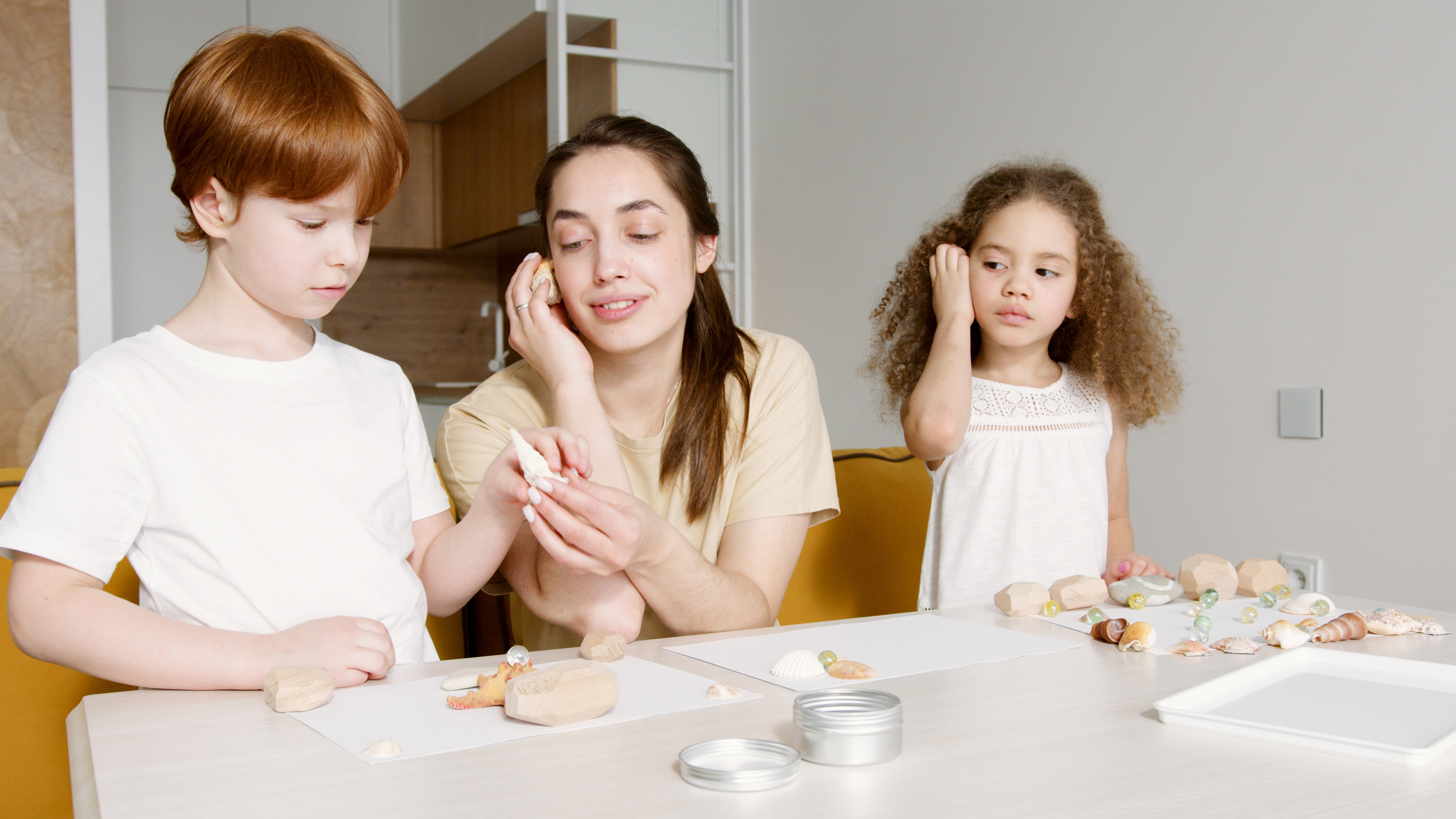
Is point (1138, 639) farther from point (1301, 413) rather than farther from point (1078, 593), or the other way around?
point (1301, 413)

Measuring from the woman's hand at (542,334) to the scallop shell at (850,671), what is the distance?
1.78 feet

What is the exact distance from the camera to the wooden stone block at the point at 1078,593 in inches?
41.4

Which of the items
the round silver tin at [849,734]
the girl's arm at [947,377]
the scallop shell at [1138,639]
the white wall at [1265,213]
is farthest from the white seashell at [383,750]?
the white wall at [1265,213]

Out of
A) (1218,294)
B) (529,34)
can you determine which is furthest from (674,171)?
(529,34)

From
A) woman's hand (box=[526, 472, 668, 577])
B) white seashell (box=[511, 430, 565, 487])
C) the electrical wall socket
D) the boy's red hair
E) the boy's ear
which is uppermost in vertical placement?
the boy's red hair

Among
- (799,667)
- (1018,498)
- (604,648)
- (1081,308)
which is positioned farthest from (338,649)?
(1081,308)

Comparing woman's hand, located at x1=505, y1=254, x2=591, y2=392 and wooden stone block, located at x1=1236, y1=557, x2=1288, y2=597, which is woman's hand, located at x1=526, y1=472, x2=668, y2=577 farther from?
wooden stone block, located at x1=1236, y1=557, x2=1288, y2=597

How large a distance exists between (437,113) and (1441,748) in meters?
4.93

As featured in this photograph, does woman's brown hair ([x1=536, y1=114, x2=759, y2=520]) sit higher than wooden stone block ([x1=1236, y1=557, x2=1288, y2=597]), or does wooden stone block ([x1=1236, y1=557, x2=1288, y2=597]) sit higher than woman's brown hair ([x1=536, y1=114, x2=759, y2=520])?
woman's brown hair ([x1=536, y1=114, x2=759, y2=520])

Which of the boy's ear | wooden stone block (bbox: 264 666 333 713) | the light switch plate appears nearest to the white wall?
the light switch plate

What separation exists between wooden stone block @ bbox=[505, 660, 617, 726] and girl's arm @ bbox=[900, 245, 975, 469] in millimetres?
813

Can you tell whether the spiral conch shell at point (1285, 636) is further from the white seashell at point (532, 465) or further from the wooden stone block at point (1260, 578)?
the white seashell at point (532, 465)

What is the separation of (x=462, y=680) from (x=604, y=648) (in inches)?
4.6

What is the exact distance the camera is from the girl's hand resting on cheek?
123 centimetres
